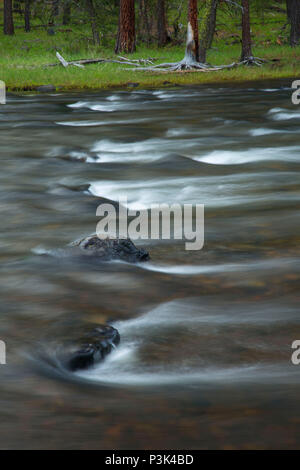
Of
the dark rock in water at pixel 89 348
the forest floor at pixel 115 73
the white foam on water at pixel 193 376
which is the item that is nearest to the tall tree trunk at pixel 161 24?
the forest floor at pixel 115 73

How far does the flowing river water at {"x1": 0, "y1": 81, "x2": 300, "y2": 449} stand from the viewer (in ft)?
7.83

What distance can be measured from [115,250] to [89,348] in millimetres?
1541

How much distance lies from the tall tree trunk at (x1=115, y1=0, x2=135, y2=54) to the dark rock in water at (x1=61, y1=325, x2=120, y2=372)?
80.3 feet

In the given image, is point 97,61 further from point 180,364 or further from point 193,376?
point 193,376

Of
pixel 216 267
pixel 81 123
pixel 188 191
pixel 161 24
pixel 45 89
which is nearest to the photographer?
pixel 216 267

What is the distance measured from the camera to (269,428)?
2303 millimetres

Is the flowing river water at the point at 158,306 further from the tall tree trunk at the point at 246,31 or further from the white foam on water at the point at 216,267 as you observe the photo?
the tall tree trunk at the point at 246,31

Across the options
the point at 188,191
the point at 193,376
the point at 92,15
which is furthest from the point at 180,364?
the point at 92,15

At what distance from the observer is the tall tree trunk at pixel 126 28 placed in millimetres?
26125

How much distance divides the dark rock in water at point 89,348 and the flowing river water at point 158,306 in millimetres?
53

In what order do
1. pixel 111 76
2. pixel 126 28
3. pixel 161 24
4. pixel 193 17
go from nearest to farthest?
1. pixel 111 76
2. pixel 193 17
3. pixel 126 28
4. pixel 161 24

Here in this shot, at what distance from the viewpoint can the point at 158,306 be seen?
3.80 metres

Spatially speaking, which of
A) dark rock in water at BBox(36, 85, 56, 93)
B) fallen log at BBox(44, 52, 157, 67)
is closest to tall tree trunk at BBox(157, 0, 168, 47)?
fallen log at BBox(44, 52, 157, 67)
